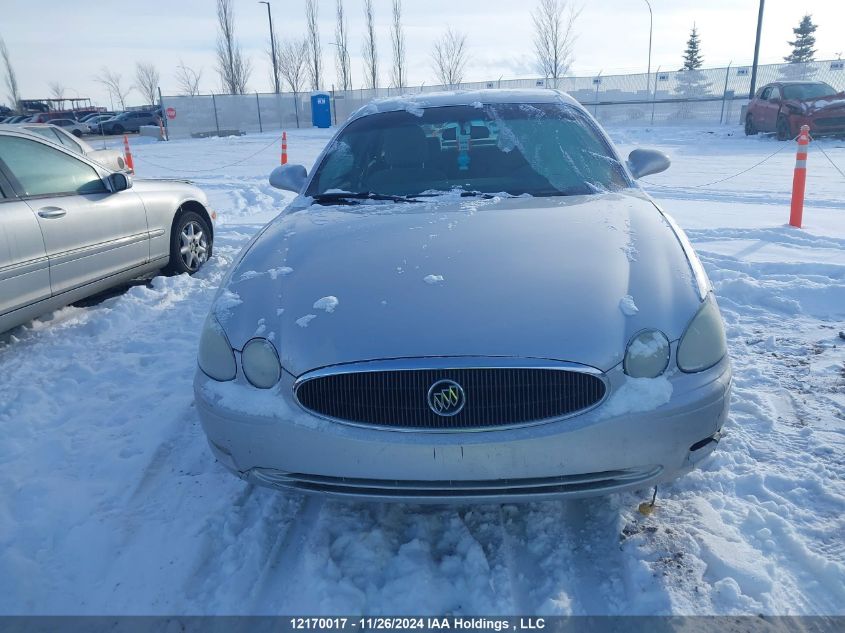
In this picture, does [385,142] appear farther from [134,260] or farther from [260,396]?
[134,260]

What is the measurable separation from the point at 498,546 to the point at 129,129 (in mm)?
46906

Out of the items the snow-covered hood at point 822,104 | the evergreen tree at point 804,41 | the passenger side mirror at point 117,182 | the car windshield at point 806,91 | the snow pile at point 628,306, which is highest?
the evergreen tree at point 804,41

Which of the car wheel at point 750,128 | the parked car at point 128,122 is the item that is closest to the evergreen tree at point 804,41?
the car wheel at point 750,128

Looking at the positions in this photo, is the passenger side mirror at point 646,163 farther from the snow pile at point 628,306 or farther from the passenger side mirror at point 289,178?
the passenger side mirror at point 289,178

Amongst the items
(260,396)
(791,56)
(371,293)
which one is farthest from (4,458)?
(791,56)

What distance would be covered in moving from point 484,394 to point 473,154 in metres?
1.95

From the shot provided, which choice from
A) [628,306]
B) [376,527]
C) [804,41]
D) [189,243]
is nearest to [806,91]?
[189,243]

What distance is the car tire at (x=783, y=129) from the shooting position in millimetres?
17984

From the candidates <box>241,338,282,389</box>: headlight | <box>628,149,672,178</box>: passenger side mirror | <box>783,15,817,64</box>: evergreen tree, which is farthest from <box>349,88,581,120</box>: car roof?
<box>783,15,817,64</box>: evergreen tree

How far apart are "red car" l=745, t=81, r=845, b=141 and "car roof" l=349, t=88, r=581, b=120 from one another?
650 inches

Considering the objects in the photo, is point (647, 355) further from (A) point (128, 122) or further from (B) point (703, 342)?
(A) point (128, 122)

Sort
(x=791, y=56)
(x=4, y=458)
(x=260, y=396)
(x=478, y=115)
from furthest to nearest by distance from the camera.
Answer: (x=791, y=56), (x=478, y=115), (x=4, y=458), (x=260, y=396)

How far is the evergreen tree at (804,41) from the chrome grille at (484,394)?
7057 cm

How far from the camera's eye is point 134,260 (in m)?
5.43
